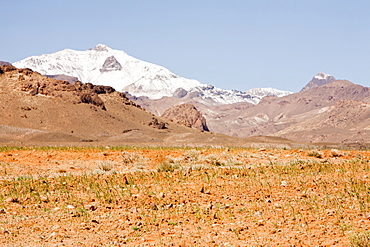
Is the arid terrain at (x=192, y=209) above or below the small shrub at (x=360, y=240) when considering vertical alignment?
below

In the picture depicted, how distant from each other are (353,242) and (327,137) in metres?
156

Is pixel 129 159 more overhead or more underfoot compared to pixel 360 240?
more underfoot

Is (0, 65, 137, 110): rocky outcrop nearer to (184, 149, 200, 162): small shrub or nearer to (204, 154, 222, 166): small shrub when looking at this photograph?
(184, 149, 200, 162): small shrub

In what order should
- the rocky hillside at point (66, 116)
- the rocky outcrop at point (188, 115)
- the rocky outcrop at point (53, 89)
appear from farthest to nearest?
1. the rocky outcrop at point (188, 115)
2. the rocky outcrop at point (53, 89)
3. the rocky hillside at point (66, 116)

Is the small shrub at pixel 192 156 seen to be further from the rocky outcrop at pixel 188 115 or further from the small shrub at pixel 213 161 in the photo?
the rocky outcrop at pixel 188 115

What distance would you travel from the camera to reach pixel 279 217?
9.96 metres

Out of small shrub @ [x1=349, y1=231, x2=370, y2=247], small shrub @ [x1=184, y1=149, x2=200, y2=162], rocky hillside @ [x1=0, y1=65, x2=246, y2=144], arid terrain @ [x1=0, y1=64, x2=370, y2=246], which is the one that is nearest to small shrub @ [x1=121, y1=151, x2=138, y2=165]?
arid terrain @ [x1=0, y1=64, x2=370, y2=246]

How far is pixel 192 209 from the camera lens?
35.9 ft

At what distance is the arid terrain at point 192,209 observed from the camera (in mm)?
8648

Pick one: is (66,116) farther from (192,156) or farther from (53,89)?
(192,156)

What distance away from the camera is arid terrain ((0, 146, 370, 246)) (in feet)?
28.4

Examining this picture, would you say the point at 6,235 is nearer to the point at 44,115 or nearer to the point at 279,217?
the point at 279,217

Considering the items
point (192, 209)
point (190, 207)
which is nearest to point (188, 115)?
point (190, 207)

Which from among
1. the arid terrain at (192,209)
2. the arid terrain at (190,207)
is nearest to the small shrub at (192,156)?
the arid terrain at (190,207)
